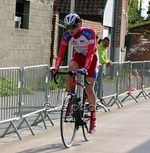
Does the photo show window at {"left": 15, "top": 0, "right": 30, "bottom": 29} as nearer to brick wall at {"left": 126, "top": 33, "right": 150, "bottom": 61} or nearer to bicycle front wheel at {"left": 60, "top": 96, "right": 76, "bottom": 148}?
bicycle front wheel at {"left": 60, "top": 96, "right": 76, "bottom": 148}

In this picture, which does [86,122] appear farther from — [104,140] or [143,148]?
[143,148]

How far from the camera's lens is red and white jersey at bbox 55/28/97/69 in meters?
8.62

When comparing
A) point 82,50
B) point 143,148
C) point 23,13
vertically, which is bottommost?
point 143,148

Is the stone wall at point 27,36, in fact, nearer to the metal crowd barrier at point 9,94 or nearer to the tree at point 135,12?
the metal crowd barrier at point 9,94

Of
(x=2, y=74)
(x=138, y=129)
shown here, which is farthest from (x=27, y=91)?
(x=138, y=129)

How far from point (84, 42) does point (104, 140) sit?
1845 millimetres

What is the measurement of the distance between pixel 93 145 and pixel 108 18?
1720 cm

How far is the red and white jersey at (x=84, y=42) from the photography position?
28.3 ft

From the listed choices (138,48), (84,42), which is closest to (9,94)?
(84,42)

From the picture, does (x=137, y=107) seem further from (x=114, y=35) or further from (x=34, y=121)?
(x=114, y=35)

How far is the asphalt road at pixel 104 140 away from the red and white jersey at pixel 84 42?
4.51ft

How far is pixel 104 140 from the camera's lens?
945 cm

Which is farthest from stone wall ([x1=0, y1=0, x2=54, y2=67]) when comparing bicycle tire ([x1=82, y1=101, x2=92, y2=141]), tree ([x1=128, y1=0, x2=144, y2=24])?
tree ([x1=128, y1=0, x2=144, y2=24])

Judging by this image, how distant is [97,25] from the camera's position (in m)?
23.0
